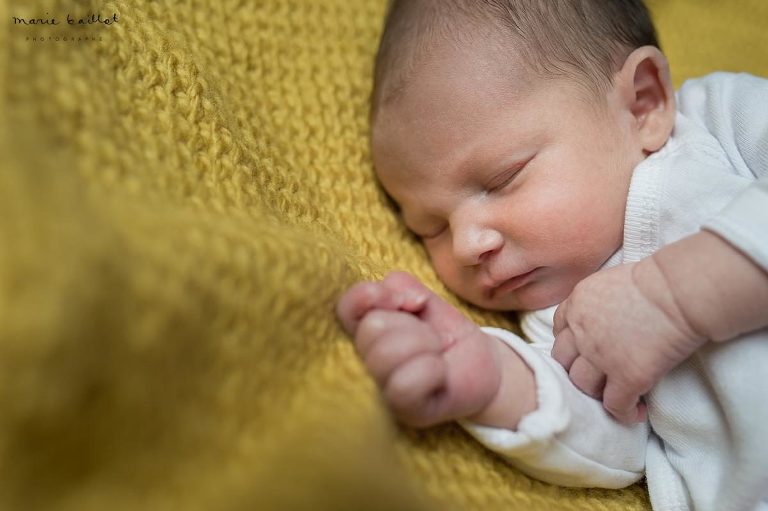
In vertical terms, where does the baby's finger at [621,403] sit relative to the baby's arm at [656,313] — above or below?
below

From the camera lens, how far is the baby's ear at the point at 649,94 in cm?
101

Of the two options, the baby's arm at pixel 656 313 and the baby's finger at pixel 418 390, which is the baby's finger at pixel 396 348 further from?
the baby's arm at pixel 656 313

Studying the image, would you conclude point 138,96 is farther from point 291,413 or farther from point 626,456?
point 626,456

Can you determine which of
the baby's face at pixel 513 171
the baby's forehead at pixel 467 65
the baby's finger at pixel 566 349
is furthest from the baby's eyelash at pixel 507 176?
the baby's finger at pixel 566 349

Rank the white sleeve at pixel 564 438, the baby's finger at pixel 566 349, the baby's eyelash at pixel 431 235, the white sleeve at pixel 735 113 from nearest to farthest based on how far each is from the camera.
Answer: the white sleeve at pixel 564 438 < the baby's finger at pixel 566 349 < the white sleeve at pixel 735 113 < the baby's eyelash at pixel 431 235

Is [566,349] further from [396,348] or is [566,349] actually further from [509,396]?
[396,348]

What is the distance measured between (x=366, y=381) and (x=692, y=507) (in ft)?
1.57

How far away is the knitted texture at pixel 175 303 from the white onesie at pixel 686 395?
6cm

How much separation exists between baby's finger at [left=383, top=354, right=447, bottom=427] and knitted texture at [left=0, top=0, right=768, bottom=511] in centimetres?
2

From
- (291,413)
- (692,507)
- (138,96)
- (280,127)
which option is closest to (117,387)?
(291,413)

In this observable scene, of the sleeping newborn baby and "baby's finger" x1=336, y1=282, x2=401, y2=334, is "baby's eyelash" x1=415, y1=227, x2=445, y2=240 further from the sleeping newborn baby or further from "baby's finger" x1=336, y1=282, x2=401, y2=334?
"baby's finger" x1=336, y1=282, x2=401, y2=334

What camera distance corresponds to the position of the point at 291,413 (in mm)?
646

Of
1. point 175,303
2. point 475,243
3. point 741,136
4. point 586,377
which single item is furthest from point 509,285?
point 175,303

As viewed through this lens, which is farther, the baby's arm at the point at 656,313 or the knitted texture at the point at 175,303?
the baby's arm at the point at 656,313
